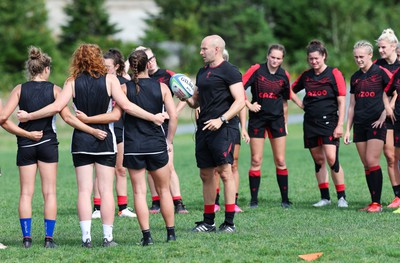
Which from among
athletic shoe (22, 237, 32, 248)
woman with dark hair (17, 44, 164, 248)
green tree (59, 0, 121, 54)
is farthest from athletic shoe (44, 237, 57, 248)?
green tree (59, 0, 121, 54)

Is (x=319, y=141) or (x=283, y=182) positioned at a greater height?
(x=319, y=141)

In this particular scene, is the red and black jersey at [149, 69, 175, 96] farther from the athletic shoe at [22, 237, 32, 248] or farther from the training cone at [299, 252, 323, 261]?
the training cone at [299, 252, 323, 261]

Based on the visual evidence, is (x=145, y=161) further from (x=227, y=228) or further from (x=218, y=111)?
(x=227, y=228)

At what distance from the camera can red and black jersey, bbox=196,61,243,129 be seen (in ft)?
31.9

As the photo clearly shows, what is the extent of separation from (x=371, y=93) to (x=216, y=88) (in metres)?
2.91

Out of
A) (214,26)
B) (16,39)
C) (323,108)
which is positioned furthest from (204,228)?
(214,26)

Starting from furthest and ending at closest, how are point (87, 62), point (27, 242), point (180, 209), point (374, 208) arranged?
point (180, 209)
point (374, 208)
point (27, 242)
point (87, 62)

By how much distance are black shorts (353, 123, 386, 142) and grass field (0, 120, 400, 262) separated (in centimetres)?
98

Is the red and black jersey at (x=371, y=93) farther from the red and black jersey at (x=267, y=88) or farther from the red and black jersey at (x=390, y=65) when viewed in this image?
the red and black jersey at (x=267, y=88)

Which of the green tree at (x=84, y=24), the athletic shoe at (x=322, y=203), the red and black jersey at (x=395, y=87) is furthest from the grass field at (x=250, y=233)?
the green tree at (x=84, y=24)

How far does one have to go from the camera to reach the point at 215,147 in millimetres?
9695

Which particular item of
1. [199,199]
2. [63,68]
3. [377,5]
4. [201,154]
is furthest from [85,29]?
[201,154]

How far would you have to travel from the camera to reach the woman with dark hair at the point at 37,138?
9023 mm

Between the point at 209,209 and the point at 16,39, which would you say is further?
the point at 16,39
